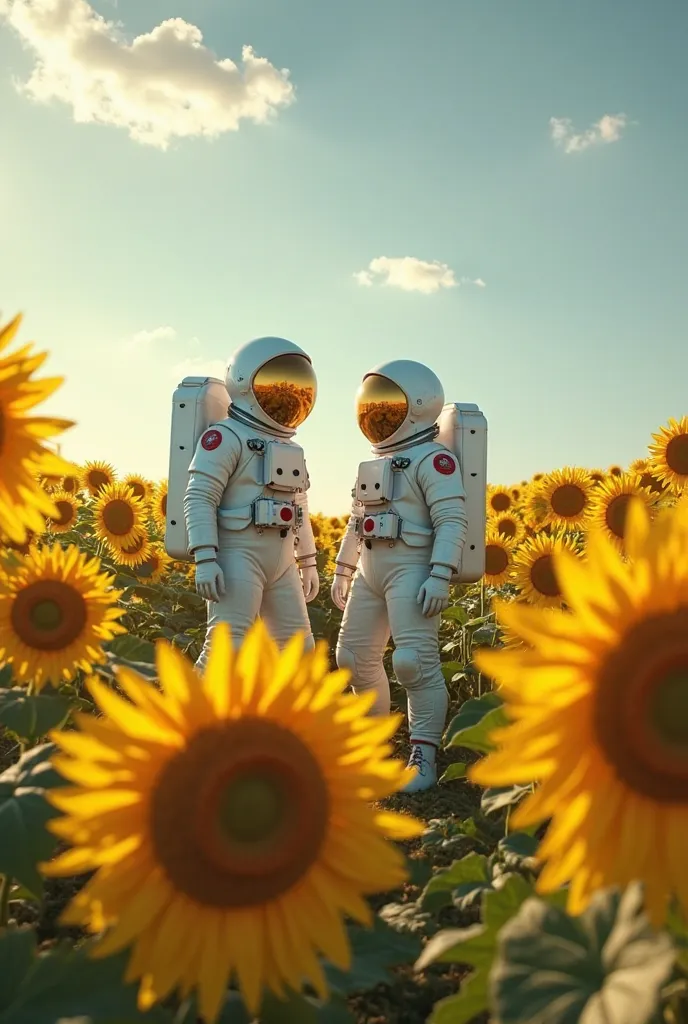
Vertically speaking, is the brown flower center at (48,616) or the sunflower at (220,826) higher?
the brown flower center at (48,616)

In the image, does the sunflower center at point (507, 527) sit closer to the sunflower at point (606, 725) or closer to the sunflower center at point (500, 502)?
the sunflower center at point (500, 502)

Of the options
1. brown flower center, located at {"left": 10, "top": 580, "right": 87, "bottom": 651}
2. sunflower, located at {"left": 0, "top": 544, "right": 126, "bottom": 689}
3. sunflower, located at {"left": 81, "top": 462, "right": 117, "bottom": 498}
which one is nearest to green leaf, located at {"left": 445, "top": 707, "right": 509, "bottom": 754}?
sunflower, located at {"left": 0, "top": 544, "right": 126, "bottom": 689}

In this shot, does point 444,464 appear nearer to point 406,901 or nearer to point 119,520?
point 406,901

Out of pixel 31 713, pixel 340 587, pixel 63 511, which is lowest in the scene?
pixel 31 713

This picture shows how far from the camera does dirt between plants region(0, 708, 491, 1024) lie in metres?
2.78

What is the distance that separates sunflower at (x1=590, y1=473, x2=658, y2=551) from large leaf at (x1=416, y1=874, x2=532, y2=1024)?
4.89 m

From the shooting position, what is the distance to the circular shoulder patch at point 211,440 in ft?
18.9

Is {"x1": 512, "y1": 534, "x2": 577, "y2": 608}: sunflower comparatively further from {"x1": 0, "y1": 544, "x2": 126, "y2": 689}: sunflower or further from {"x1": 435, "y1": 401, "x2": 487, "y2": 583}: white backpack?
{"x1": 0, "y1": 544, "x2": 126, "y2": 689}: sunflower

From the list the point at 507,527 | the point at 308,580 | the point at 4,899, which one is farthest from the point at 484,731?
the point at 507,527

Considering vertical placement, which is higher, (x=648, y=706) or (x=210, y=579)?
(x=210, y=579)

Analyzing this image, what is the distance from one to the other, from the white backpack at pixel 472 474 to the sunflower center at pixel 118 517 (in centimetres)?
322

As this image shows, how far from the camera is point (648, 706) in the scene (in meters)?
1.33

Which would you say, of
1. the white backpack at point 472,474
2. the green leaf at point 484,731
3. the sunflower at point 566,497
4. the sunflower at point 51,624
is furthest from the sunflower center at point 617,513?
the green leaf at point 484,731

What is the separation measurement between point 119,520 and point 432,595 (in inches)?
137
